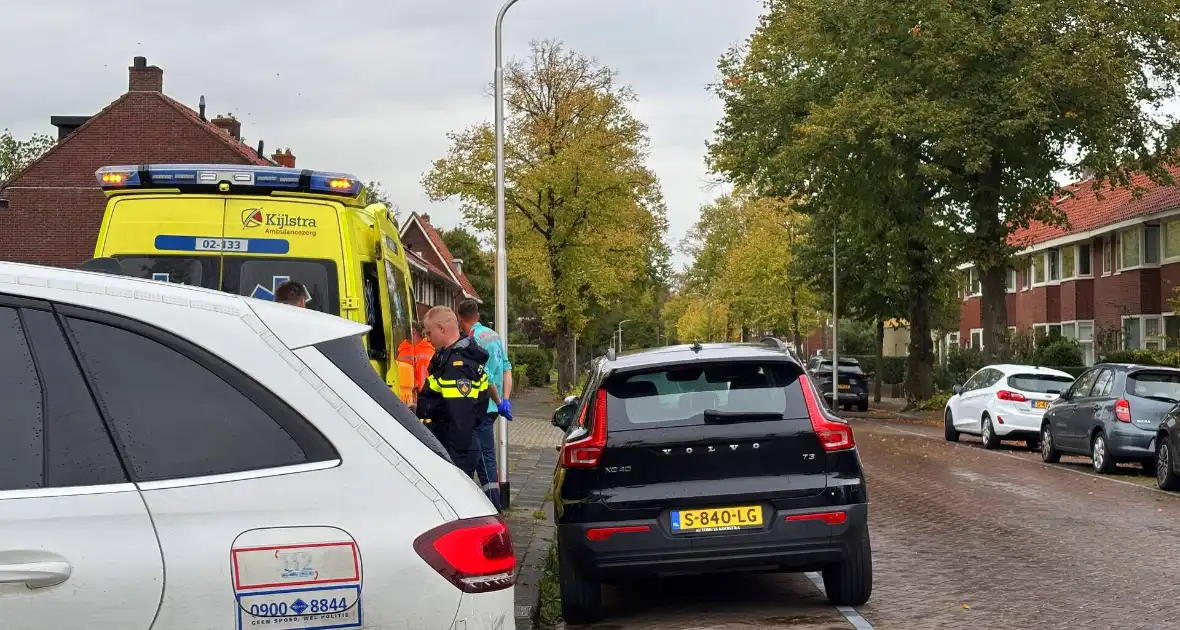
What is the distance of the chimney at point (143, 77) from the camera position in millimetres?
47031

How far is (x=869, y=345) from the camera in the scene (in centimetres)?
7269

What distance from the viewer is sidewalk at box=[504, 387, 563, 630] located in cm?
878

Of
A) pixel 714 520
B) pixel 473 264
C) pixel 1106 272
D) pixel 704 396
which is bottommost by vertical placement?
pixel 714 520

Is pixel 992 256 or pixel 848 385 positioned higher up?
pixel 992 256

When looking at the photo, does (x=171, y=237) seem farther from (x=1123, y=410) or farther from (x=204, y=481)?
(x=1123, y=410)

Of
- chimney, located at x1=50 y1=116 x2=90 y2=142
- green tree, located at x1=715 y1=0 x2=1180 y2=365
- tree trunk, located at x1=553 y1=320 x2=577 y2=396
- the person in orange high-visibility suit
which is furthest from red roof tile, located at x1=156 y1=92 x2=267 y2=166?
the person in orange high-visibility suit

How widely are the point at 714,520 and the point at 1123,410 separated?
40.3ft

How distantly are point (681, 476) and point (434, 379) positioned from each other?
100 inches

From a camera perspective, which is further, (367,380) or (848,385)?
(848,385)

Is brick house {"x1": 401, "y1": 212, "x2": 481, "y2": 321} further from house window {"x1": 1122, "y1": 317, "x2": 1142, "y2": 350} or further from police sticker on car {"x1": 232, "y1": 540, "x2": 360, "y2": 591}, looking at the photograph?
police sticker on car {"x1": 232, "y1": 540, "x2": 360, "y2": 591}

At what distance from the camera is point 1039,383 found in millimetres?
24125

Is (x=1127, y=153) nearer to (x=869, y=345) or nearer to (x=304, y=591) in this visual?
(x=304, y=591)

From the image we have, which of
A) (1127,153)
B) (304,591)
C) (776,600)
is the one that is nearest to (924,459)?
(776,600)

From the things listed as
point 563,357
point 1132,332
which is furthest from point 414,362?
point 563,357
